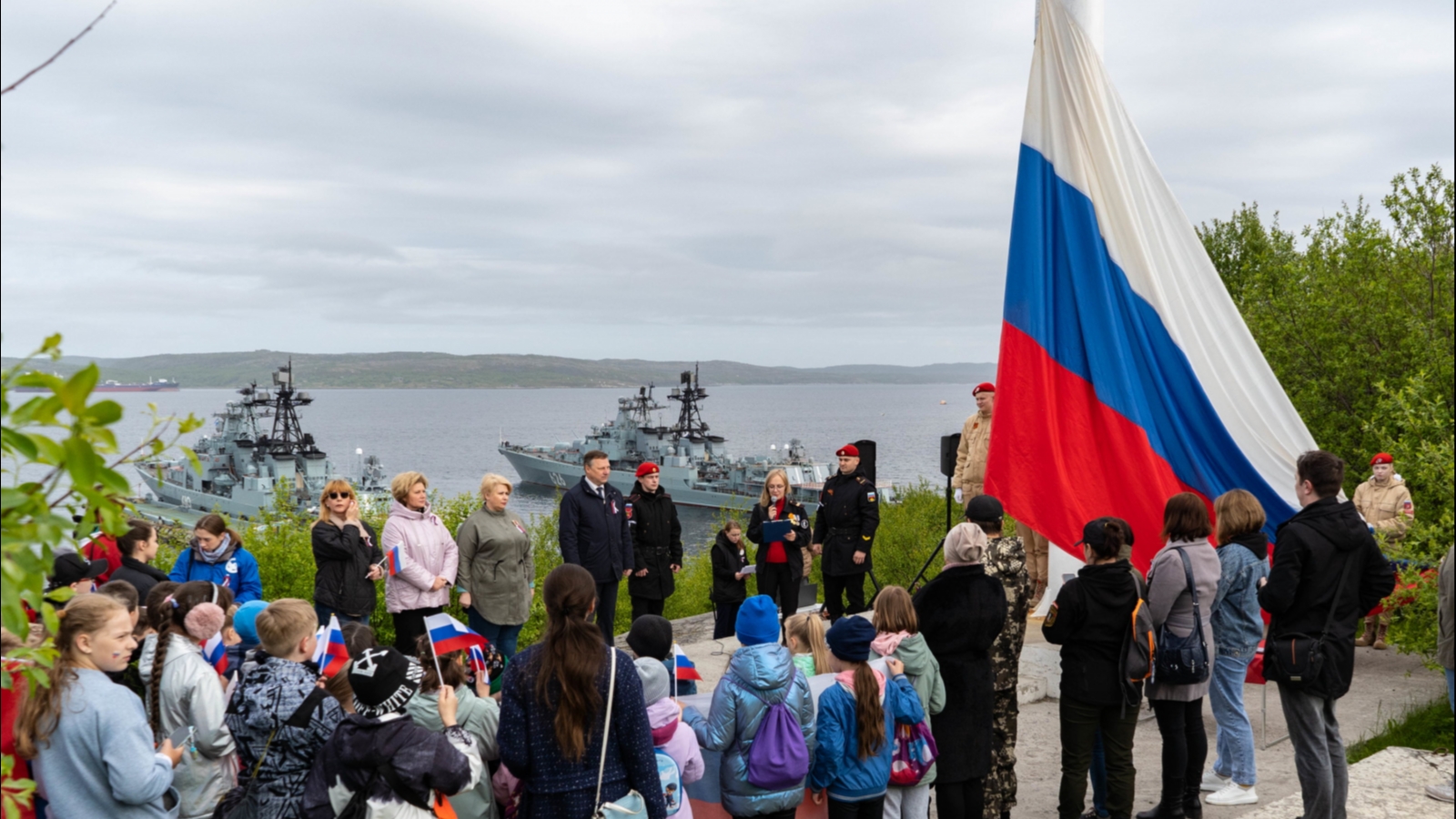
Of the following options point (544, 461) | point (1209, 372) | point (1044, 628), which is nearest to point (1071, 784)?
point (1044, 628)

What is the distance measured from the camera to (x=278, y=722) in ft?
13.1

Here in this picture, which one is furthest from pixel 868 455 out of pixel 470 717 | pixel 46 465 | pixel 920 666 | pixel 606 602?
pixel 46 465

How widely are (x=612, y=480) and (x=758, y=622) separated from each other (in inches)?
2431

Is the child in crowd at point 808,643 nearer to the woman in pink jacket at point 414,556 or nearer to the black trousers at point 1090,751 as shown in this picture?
the black trousers at point 1090,751

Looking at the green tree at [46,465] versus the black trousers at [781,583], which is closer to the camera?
the green tree at [46,465]

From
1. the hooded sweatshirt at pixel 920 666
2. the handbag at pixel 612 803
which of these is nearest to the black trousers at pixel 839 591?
the hooded sweatshirt at pixel 920 666

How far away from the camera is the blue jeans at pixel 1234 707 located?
5875mm

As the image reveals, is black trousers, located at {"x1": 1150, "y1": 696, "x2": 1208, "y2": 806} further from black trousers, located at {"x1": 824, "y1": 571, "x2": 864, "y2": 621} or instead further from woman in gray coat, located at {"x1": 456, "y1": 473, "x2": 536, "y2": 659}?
woman in gray coat, located at {"x1": 456, "y1": 473, "x2": 536, "y2": 659}

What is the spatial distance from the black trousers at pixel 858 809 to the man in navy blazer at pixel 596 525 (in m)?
3.68

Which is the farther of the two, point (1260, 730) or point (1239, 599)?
point (1260, 730)

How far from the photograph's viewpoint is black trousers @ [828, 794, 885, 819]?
4852 millimetres

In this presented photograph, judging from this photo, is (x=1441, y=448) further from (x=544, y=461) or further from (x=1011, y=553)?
(x=544, y=461)

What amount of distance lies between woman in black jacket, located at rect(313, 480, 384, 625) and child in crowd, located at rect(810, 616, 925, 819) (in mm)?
3899

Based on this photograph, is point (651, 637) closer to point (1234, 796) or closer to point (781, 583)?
point (1234, 796)
